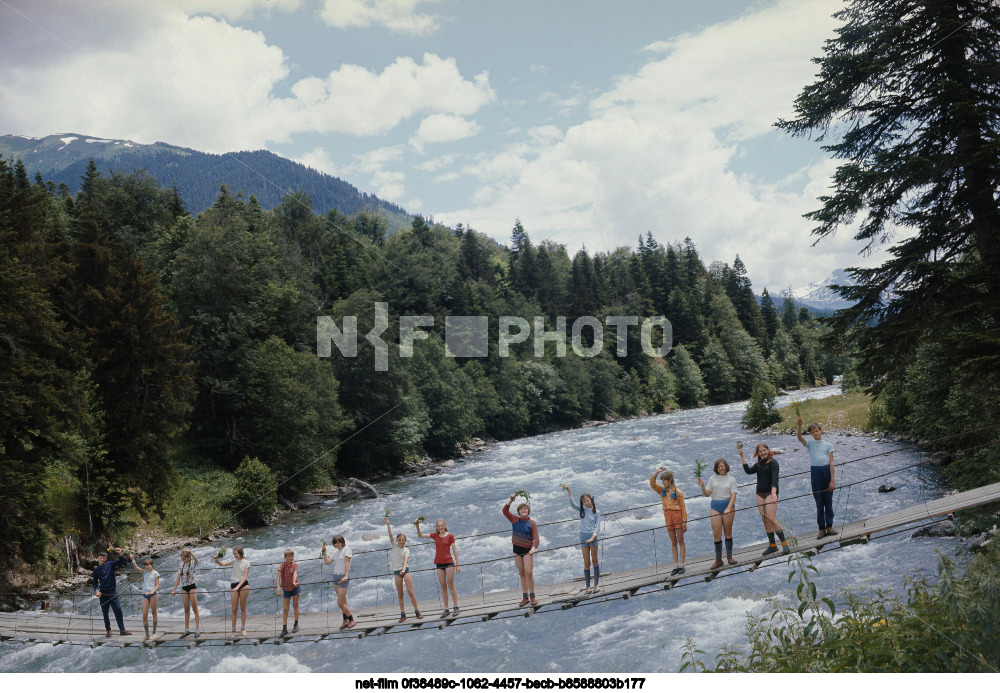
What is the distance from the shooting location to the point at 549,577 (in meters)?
15.9

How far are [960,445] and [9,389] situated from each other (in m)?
24.5

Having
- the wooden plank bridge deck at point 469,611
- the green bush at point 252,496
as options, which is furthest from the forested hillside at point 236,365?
the wooden plank bridge deck at point 469,611

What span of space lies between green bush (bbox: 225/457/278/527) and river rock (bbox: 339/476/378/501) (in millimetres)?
4233

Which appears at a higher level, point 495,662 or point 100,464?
point 100,464

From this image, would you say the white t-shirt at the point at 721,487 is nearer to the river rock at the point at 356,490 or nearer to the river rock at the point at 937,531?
Answer: the river rock at the point at 937,531

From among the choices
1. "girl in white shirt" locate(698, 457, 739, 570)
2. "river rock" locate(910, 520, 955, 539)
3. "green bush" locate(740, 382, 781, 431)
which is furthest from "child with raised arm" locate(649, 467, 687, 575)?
"green bush" locate(740, 382, 781, 431)

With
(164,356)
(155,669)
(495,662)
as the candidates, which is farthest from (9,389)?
(495,662)

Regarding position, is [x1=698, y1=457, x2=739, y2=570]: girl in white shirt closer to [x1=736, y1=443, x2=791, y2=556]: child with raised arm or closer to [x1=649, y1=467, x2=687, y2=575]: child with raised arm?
[x1=736, y1=443, x2=791, y2=556]: child with raised arm

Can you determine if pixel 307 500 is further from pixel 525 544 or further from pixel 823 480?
pixel 823 480

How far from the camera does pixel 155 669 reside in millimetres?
12086

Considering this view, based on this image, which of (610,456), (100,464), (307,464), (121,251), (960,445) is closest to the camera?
(960,445)

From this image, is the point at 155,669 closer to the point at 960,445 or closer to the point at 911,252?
the point at 911,252

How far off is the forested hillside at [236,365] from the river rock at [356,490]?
1.48 meters

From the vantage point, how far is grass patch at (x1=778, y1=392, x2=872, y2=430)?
31.8 metres
